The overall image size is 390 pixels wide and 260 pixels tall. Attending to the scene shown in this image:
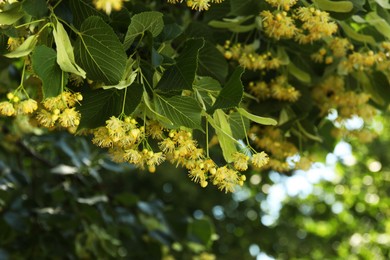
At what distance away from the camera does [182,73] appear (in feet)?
4.21

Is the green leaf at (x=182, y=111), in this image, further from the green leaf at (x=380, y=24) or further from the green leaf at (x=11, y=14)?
the green leaf at (x=380, y=24)

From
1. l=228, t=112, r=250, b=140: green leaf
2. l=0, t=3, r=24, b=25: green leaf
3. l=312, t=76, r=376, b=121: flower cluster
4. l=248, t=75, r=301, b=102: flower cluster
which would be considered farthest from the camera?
l=312, t=76, r=376, b=121: flower cluster

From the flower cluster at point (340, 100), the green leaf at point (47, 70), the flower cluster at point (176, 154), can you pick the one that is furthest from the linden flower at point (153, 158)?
the flower cluster at point (340, 100)

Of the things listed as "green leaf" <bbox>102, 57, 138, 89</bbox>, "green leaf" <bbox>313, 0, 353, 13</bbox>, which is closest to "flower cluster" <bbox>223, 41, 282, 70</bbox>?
"green leaf" <bbox>313, 0, 353, 13</bbox>

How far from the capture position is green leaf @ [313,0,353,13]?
1.57 m

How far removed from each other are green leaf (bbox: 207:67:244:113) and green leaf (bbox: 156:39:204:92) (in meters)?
0.07

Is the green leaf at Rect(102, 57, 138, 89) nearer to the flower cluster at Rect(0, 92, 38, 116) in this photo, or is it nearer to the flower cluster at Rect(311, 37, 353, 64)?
the flower cluster at Rect(0, 92, 38, 116)

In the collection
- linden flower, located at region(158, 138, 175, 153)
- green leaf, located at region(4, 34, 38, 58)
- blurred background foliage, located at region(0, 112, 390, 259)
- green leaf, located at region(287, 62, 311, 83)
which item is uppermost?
green leaf, located at region(4, 34, 38, 58)

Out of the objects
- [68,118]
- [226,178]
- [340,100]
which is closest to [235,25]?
[340,100]

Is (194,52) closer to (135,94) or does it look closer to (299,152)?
(135,94)

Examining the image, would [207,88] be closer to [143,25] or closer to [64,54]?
[143,25]

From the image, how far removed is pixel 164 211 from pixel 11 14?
1.76 meters

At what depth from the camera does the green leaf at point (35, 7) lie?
1262 millimetres

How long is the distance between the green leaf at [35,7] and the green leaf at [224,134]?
15.8 inches
